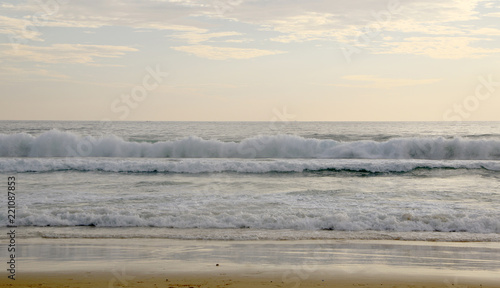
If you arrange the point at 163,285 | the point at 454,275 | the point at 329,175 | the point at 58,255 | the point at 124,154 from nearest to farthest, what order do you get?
1. the point at 163,285
2. the point at 454,275
3. the point at 58,255
4. the point at 329,175
5. the point at 124,154

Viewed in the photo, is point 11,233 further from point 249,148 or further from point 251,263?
point 249,148

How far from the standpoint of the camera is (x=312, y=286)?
5.74 m

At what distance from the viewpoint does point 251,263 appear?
22.0ft

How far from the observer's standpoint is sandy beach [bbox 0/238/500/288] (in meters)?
5.89

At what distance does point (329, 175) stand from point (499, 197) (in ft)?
21.1

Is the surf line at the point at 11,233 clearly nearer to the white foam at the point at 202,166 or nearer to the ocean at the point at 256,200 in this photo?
the ocean at the point at 256,200

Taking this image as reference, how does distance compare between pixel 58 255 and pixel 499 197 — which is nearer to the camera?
pixel 58 255

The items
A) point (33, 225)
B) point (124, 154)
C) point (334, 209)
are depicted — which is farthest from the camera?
point (124, 154)

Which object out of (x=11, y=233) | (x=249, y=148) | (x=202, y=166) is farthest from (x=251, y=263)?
(x=249, y=148)

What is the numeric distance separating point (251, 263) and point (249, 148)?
2086 cm

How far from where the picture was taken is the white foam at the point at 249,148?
85.0ft

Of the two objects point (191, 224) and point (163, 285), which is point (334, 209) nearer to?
point (191, 224)

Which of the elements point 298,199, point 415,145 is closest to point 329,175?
point 298,199

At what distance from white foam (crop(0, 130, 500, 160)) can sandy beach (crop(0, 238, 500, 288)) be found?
18.2 m
